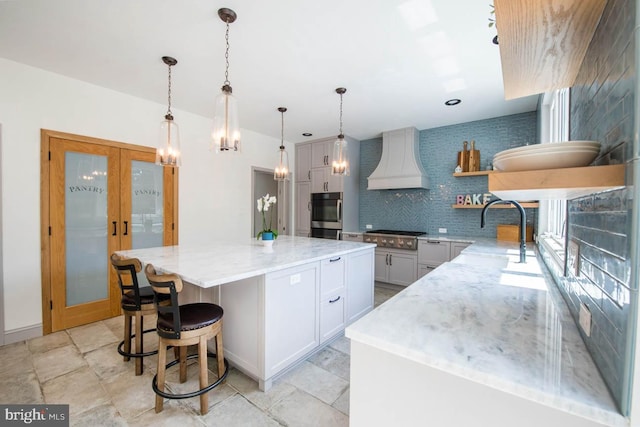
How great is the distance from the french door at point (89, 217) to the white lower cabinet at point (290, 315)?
2.58m

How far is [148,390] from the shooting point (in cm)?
192

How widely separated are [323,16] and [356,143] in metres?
3.52

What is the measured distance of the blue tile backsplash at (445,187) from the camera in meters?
3.97

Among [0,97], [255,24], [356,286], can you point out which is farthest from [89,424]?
[0,97]

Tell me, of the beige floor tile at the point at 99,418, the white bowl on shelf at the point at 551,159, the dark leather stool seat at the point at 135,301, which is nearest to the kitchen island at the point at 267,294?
the dark leather stool seat at the point at 135,301

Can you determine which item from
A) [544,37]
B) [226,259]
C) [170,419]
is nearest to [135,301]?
[226,259]

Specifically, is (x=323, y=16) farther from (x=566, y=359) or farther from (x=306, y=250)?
(x=566, y=359)

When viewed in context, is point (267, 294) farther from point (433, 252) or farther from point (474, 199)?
point (474, 199)

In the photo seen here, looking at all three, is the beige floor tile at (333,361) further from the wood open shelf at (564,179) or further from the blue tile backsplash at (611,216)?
the wood open shelf at (564,179)

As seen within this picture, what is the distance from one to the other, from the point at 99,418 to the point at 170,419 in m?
0.45

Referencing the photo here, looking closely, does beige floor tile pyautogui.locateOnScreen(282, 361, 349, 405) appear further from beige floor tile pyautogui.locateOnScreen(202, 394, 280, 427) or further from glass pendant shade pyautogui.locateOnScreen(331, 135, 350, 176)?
glass pendant shade pyautogui.locateOnScreen(331, 135, 350, 176)

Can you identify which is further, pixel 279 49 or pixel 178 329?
pixel 279 49

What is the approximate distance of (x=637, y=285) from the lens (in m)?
0.49

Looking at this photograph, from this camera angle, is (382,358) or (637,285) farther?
(382,358)
